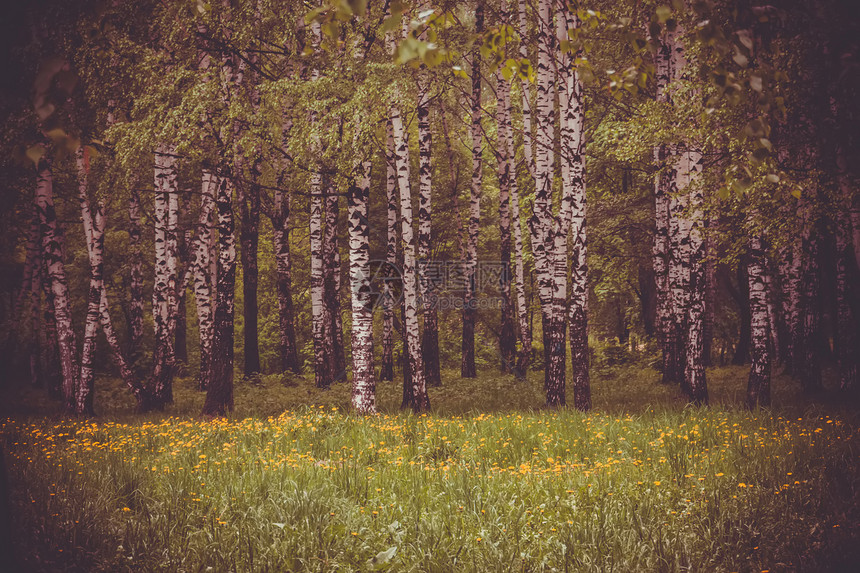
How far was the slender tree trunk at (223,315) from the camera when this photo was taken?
11.5 metres

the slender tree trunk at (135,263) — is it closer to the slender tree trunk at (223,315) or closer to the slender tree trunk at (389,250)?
the slender tree trunk at (223,315)

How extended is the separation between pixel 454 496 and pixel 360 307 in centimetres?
619

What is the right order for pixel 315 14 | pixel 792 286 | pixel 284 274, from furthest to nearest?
pixel 284 274 → pixel 792 286 → pixel 315 14

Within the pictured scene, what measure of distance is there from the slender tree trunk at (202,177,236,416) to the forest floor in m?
2.71

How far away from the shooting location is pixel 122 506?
228 inches

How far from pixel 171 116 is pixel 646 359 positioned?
20282mm

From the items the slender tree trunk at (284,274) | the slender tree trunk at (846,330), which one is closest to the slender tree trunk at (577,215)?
the slender tree trunk at (846,330)

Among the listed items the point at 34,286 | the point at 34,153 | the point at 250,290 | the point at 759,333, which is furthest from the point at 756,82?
the point at 34,286

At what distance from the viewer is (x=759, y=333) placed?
10.5 metres

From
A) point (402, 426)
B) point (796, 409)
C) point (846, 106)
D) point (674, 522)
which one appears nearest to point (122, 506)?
point (402, 426)

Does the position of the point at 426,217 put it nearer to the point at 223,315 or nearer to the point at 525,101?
the point at 223,315

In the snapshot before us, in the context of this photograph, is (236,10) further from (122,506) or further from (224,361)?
(122,506)

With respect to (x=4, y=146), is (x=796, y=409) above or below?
below

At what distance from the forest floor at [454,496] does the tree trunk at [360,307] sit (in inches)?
76.8
